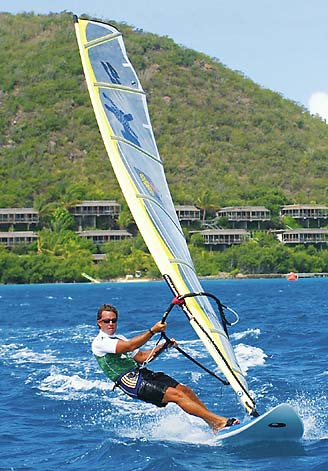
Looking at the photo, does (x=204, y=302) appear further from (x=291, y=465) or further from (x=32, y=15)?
(x=32, y=15)

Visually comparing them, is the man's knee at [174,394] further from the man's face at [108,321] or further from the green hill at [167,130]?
the green hill at [167,130]

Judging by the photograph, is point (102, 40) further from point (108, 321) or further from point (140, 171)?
point (108, 321)

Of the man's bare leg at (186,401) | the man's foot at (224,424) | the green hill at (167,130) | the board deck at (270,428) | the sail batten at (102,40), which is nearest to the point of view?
the board deck at (270,428)

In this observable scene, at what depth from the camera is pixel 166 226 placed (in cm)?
993

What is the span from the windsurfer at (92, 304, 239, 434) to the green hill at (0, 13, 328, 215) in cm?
9064

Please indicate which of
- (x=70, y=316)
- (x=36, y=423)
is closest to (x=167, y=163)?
(x=70, y=316)

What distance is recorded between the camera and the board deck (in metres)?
9.39

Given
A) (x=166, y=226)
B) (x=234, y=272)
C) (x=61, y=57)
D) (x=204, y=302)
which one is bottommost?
(x=234, y=272)

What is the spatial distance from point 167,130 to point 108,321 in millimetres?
124212

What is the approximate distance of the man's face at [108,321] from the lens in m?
9.72

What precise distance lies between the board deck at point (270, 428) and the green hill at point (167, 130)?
90907mm

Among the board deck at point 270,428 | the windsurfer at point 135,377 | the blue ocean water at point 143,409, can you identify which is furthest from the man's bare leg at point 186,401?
the blue ocean water at point 143,409

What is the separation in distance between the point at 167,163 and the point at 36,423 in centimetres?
11212

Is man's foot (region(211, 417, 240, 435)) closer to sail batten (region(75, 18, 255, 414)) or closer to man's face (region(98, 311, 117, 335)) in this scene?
sail batten (region(75, 18, 255, 414))
